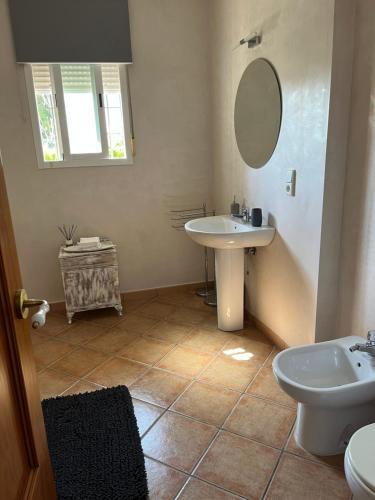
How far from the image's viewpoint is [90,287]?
3.11 m

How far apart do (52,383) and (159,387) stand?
0.69 m

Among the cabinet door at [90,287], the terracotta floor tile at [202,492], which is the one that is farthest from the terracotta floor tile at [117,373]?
the terracotta floor tile at [202,492]

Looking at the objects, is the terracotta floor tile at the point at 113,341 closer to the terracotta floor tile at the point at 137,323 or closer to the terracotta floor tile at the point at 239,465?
the terracotta floor tile at the point at 137,323

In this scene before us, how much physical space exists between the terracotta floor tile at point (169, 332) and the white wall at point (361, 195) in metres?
1.30

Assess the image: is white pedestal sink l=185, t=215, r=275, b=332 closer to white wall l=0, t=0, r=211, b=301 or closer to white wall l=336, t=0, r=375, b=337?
white wall l=336, t=0, r=375, b=337

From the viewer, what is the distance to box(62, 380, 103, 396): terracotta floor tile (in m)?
2.22

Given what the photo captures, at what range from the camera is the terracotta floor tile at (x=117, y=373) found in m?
2.31

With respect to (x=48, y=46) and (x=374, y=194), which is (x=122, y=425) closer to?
(x=374, y=194)

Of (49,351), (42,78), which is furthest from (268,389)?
(42,78)

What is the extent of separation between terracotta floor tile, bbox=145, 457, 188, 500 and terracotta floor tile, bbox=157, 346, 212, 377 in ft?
2.36

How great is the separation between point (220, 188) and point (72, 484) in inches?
100

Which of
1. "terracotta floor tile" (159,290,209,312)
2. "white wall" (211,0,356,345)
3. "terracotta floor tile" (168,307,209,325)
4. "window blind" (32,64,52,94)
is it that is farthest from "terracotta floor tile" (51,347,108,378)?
"window blind" (32,64,52,94)

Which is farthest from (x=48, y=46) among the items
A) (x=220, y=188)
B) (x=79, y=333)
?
(x=79, y=333)

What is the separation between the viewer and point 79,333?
298 centimetres
